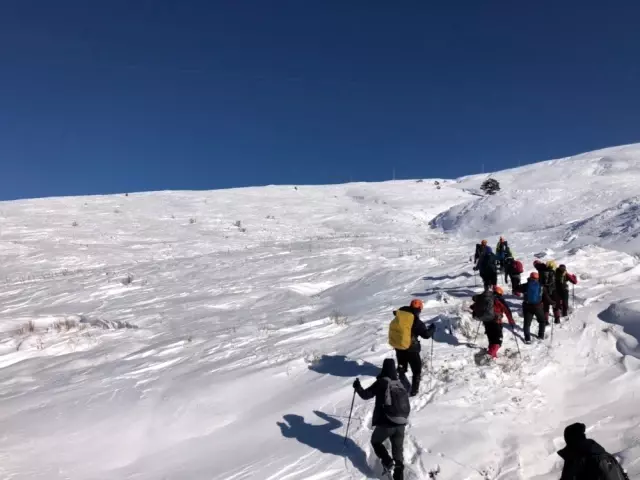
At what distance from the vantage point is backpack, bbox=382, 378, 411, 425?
573 centimetres

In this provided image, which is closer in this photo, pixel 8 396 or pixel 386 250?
pixel 8 396

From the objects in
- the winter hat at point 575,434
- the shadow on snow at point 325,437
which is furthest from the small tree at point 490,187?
the winter hat at point 575,434

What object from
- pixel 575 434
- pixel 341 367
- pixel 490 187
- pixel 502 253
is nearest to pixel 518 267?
pixel 502 253

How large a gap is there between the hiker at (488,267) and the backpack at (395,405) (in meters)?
7.86

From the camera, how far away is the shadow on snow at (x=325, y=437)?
20.8 ft

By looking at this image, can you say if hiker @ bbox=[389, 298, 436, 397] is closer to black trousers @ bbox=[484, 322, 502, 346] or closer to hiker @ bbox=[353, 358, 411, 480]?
hiker @ bbox=[353, 358, 411, 480]

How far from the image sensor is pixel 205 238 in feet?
100

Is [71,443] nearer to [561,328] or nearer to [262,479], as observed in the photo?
[262,479]

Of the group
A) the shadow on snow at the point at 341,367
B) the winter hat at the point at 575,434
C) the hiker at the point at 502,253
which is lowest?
the shadow on snow at the point at 341,367

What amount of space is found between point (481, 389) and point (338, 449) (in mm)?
2535

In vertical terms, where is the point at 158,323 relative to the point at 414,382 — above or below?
above

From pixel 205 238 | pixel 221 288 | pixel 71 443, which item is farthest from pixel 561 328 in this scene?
pixel 205 238

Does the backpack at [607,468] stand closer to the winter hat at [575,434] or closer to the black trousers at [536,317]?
the winter hat at [575,434]

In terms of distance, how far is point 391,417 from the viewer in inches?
226
